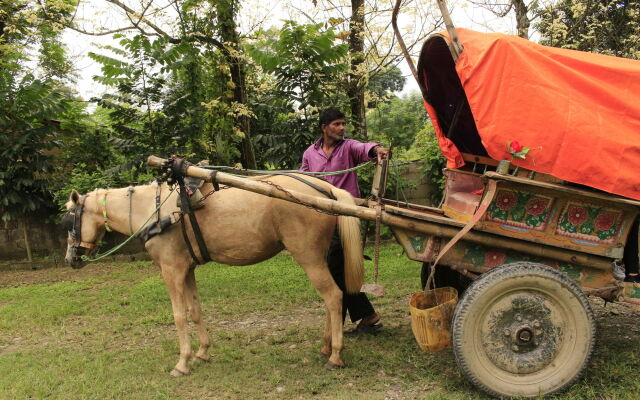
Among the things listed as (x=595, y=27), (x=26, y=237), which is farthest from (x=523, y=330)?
(x=595, y=27)

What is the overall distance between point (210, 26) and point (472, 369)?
707cm

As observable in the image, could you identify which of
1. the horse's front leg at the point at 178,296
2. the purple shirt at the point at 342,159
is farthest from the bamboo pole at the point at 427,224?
the purple shirt at the point at 342,159

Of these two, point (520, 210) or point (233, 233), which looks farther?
point (233, 233)

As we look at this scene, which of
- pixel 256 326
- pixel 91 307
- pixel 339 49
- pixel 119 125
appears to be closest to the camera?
pixel 256 326

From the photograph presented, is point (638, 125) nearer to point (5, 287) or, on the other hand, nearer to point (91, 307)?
point (91, 307)

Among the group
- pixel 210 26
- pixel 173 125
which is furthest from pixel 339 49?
pixel 173 125

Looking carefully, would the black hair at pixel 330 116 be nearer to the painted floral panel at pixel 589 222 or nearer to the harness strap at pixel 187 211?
the harness strap at pixel 187 211

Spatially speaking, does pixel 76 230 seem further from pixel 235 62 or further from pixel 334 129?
pixel 235 62

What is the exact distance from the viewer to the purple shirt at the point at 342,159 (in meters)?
4.27

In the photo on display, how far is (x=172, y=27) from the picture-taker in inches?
324

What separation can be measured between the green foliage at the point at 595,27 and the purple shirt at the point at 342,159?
6.04m

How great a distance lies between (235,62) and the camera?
824 cm

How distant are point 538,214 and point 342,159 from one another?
181cm

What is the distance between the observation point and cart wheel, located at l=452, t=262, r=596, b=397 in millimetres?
2926
